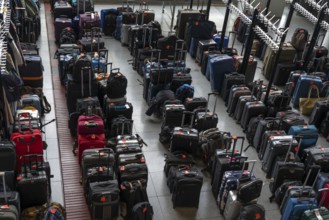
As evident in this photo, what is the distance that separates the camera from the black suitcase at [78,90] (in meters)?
9.45

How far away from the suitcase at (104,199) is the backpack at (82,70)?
2.98 meters

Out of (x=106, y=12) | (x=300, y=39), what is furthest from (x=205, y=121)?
(x=106, y=12)

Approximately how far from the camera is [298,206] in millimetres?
7016

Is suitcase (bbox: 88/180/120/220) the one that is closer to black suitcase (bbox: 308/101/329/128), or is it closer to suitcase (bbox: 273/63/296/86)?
black suitcase (bbox: 308/101/329/128)

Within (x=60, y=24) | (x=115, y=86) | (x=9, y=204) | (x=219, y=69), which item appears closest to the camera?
(x=9, y=204)

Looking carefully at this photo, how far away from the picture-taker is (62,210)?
6773mm

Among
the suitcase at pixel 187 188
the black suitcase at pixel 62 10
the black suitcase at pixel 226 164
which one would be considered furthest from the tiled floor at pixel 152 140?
the black suitcase at pixel 62 10

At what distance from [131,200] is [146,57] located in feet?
18.2

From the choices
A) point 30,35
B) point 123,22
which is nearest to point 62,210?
point 30,35

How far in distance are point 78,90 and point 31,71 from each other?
1.25 meters

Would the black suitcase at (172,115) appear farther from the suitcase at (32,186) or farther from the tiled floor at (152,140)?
the suitcase at (32,186)

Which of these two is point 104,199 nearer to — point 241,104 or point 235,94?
point 241,104

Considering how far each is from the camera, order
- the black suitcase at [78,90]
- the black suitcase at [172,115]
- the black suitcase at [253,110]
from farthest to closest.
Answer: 1. the black suitcase at [253,110]
2. the black suitcase at [78,90]
3. the black suitcase at [172,115]

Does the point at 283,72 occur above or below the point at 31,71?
below
